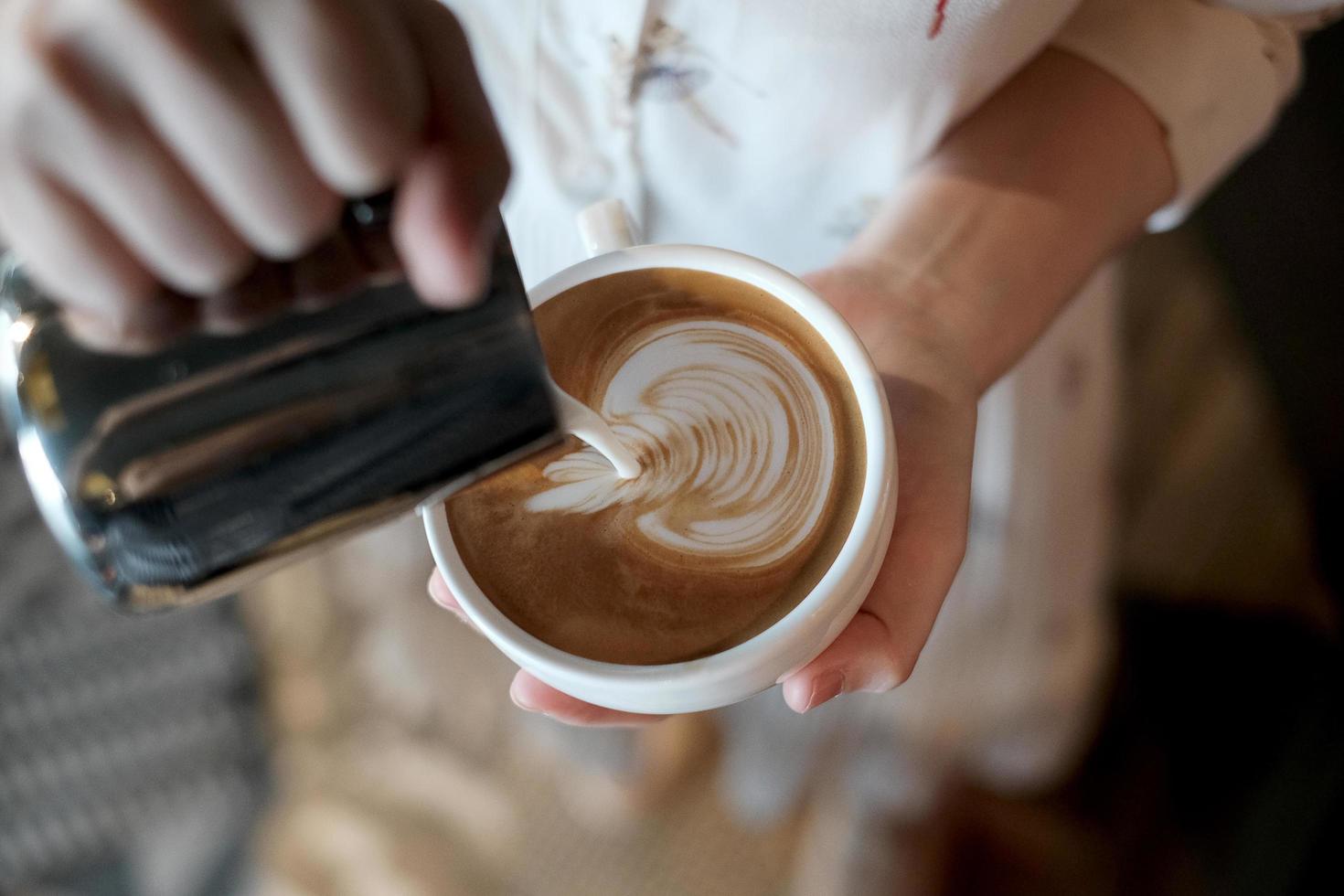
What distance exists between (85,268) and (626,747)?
3.00 ft

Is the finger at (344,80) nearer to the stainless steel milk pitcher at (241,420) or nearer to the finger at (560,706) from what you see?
the stainless steel milk pitcher at (241,420)

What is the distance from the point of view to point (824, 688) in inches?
19.3

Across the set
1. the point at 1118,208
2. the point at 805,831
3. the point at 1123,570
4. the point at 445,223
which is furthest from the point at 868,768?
the point at 445,223

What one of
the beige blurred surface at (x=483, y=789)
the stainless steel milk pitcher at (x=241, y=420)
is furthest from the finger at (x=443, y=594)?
the beige blurred surface at (x=483, y=789)

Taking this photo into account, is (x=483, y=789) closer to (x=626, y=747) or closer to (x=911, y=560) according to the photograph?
(x=626, y=747)

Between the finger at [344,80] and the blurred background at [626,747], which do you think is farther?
the blurred background at [626,747]

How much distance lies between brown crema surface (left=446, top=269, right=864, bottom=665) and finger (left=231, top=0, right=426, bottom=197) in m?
0.18

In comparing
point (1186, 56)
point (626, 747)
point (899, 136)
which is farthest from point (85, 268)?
point (626, 747)

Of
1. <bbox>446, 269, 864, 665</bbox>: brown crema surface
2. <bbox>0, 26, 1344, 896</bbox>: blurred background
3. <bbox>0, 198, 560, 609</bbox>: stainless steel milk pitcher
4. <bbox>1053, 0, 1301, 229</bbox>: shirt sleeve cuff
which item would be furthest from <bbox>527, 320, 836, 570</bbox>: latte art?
<bbox>0, 26, 1344, 896</bbox>: blurred background

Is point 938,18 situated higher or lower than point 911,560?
higher

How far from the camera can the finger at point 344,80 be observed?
1.04 feet

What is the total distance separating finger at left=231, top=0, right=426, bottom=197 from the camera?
316mm

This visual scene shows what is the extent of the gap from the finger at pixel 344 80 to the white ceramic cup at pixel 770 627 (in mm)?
189

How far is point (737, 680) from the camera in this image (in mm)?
460
